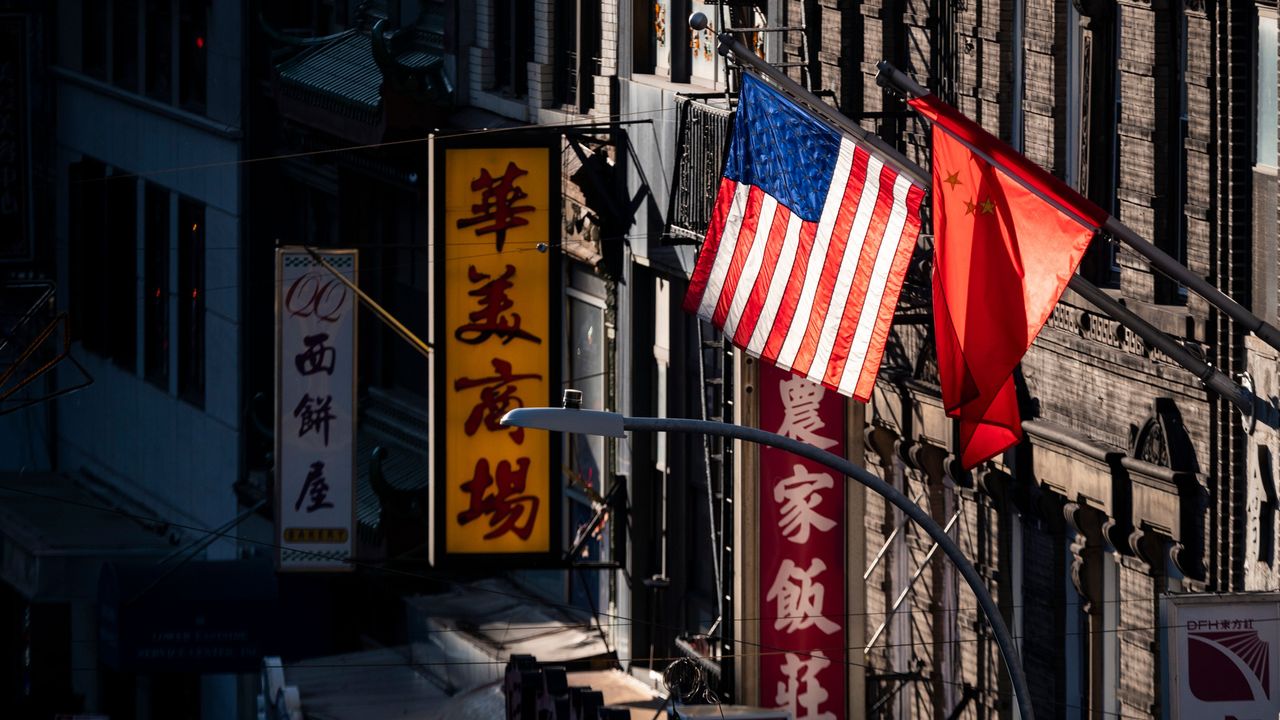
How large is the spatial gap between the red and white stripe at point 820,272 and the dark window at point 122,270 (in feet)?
107

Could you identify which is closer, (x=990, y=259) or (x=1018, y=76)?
(x=990, y=259)

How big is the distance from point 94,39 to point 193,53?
699 centimetres

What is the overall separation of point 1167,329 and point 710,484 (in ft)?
28.5

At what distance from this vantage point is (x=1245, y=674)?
1662 cm

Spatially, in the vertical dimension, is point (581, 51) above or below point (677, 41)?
below

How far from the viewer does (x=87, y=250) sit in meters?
55.8

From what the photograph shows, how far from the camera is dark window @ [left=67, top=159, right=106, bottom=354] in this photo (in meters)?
55.1

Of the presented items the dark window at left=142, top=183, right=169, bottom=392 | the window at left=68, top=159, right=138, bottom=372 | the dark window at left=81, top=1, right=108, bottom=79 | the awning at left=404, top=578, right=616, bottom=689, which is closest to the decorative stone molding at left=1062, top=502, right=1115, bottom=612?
the awning at left=404, top=578, right=616, bottom=689

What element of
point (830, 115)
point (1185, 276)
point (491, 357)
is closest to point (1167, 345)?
point (1185, 276)

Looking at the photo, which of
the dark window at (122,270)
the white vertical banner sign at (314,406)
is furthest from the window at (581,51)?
the dark window at (122,270)

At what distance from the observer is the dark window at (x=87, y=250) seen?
5506 centimetres

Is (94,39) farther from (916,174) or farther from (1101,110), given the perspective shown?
(916,174)

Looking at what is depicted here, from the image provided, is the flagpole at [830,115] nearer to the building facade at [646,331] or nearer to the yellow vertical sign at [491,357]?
the building facade at [646,331]

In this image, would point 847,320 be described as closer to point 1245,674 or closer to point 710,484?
point 1245,674
